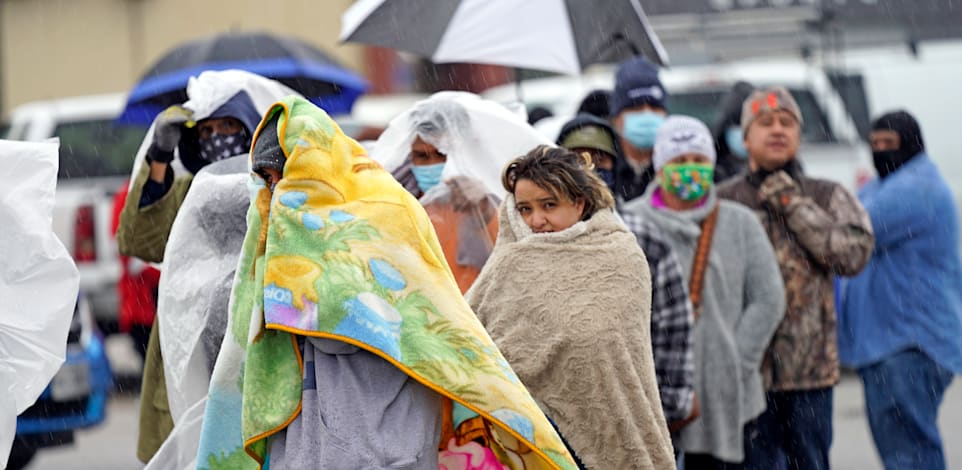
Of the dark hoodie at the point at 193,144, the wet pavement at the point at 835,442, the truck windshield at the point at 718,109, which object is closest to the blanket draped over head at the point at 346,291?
the dark hoodie at the point at 193,144

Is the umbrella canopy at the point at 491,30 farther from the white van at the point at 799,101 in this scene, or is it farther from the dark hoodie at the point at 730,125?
the white van at the point at 799,101

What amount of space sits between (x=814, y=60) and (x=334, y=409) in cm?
1172

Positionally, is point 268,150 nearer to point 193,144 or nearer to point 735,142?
point 193,144

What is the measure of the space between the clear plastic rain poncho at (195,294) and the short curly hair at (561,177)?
87 centimetres

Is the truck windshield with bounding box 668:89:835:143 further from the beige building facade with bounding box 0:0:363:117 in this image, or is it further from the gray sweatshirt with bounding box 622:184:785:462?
the beige building facade with bounding box 0:0:363:117

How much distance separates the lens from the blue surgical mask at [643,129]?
26.8ft

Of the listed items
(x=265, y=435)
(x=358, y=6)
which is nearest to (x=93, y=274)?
(x=358, y=6)

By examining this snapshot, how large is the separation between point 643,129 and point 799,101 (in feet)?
24.2

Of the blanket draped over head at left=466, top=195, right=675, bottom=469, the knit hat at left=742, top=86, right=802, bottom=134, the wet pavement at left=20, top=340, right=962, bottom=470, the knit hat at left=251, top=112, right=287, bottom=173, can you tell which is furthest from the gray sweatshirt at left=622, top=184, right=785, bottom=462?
the wet pavement at left=20, top=340, right=962, bottom=470

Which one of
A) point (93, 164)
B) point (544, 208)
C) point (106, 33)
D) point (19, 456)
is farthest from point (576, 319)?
point (106, 33)

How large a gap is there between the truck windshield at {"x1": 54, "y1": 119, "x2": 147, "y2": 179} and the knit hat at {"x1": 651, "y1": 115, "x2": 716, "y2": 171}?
8.88 meters

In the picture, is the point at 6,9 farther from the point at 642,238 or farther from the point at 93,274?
the point at 642,238

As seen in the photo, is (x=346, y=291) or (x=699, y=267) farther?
(x=699, y=267)

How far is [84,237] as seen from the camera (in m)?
14.1
